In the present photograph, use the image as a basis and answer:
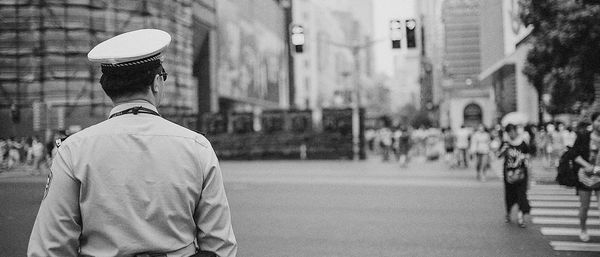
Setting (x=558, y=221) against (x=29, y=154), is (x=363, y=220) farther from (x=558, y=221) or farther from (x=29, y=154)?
(x=29, y=154)

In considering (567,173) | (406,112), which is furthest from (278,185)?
(406,112)

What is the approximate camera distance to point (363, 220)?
9734mm

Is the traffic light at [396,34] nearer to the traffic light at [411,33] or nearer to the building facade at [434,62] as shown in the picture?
the traffic light at [411,33]

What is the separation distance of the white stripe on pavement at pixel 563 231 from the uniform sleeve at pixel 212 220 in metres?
7.37

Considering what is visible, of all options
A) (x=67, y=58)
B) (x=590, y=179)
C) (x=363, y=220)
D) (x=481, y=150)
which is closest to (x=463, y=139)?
(x=481, y=150)

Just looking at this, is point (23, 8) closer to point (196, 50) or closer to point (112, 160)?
point (196, 50)

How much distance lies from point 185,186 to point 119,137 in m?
0.29

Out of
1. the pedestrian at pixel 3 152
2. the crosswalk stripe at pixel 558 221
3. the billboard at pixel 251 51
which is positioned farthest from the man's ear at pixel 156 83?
the billboard at pixel 251 51

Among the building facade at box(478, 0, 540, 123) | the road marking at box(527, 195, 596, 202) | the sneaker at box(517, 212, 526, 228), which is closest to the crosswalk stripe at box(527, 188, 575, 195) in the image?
the road marking at box(527, 195, 596, 202)

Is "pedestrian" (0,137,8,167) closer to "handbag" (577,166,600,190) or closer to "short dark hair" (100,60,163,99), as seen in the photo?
"handbag" (577,166,600,190)

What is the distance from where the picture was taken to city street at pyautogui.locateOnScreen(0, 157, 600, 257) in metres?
7.44

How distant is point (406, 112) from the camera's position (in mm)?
124938

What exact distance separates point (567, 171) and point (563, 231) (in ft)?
3.80

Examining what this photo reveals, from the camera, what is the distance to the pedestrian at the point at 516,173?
9.26m
